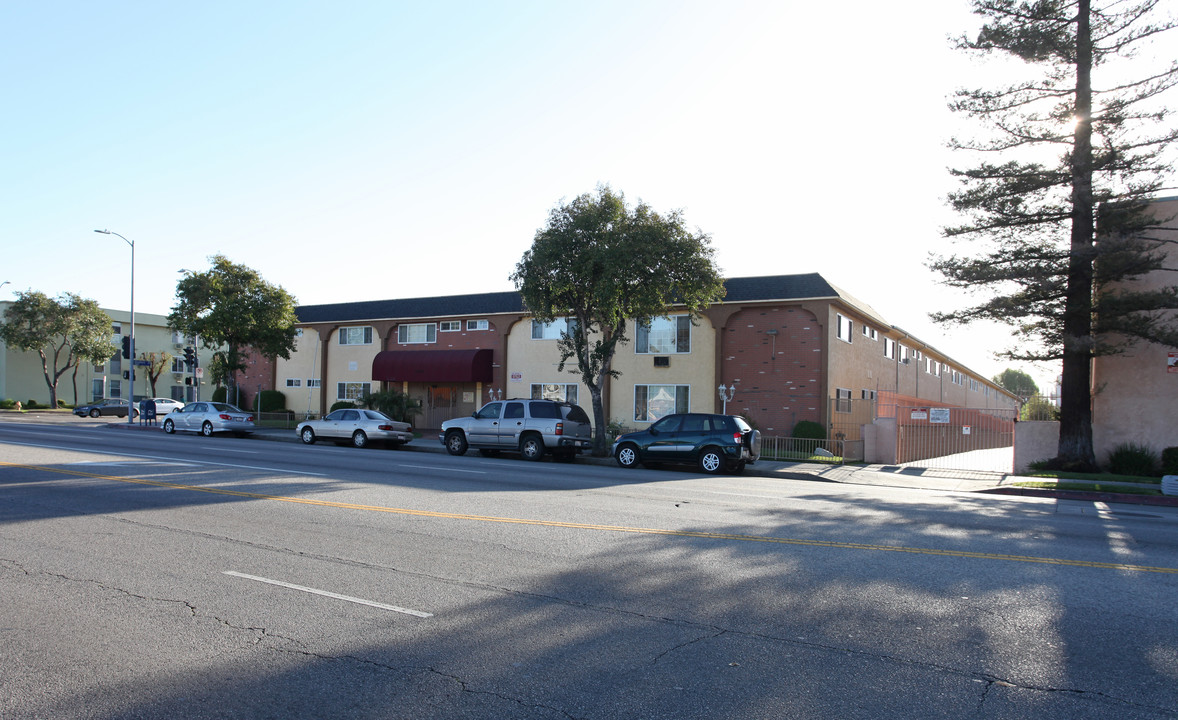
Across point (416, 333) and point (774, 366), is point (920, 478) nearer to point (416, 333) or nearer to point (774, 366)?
point (774, 366)

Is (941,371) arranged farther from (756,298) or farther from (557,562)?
(557,562)

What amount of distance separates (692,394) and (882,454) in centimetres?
794

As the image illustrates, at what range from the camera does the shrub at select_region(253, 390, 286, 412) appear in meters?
43.2

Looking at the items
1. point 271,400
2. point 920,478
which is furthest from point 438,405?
point 920,478

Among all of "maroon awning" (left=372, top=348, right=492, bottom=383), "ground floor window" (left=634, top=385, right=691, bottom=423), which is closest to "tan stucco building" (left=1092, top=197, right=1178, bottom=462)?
"ground floor window" (left=634, top=385, right=691, bottom=423)

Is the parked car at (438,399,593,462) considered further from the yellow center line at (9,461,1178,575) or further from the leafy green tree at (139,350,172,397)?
the leafy green tree at (139,350,172,397)

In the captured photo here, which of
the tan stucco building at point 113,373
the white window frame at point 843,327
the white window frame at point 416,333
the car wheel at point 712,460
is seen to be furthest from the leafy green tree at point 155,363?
the car wheel at point 712,460

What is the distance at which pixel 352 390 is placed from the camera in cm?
4106

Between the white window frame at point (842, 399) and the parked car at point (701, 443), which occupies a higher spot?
the white window frame at point (842, 399)

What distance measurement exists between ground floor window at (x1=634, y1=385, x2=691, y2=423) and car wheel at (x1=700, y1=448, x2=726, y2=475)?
411 inches

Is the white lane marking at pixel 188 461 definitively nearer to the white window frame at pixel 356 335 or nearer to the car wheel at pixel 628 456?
the car wheel at pixel 628 456

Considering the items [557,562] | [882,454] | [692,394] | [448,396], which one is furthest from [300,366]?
[557,562]

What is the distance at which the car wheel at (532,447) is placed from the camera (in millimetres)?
23359

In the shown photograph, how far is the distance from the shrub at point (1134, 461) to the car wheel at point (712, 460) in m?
10.9
